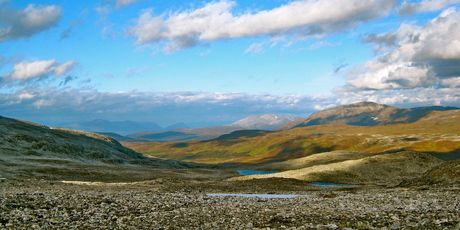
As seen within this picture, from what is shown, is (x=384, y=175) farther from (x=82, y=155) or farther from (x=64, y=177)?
(x=82, y=155)

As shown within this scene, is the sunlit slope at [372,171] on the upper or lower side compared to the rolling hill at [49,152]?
lower

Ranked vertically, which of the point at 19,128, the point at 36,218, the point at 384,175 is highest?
the point at 19,128

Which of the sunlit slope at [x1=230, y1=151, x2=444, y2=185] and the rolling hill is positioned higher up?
the rolling hill

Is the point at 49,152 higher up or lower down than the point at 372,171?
higher up

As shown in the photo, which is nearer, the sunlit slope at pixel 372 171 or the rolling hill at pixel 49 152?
the sunlit slope at pixel 372 171

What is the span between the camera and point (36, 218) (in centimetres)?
2077

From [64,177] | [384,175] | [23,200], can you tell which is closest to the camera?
[23,200]

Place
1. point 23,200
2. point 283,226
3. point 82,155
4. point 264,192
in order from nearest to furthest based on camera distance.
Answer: point 283,226 < point 23,200 < point 264,192 < point 82,155

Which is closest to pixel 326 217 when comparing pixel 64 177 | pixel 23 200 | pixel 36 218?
pixel 36 218

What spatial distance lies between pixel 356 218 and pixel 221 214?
9.85 meters

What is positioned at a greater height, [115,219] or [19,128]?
[19,128]

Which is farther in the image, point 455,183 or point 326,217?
point 455,183

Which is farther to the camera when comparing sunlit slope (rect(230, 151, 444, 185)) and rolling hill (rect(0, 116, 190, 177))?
rolling hill (rect(0, 116, 190, 177))

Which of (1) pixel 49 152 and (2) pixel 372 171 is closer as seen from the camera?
(2) pixel 372 171
